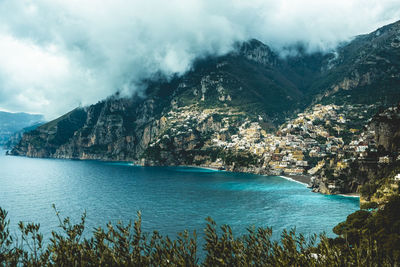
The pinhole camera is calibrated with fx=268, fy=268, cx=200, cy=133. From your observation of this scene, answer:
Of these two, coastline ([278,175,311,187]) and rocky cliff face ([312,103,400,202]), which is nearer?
rocky cliff face ([312,103,400,202])

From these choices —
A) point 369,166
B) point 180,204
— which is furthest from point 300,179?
point 180,204

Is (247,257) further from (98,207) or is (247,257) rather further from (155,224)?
(98,207)

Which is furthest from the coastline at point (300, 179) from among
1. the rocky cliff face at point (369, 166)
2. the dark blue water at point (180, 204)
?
the rocky cliff face at point (369, 166)

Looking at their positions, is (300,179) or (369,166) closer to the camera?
(369,166)

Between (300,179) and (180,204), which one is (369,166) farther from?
(180,204)

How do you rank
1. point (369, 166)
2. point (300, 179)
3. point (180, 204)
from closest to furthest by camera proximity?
point (180, 204) < point (369, 166) < point (300, 179)

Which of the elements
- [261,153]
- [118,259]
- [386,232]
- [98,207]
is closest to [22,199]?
[98,207]

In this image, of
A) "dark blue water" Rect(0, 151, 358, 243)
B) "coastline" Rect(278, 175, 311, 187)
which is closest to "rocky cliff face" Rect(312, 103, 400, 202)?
"dark blue water" Rect(0, 151, 358, 243)

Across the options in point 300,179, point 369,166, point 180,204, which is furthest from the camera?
point 300,179

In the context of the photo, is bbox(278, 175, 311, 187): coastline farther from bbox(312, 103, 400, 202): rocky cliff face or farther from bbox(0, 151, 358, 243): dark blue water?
bbox(312, 103, 400, 202): rocky cliff face

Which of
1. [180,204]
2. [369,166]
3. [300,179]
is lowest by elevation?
[180,204]

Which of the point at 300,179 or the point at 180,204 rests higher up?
the point at 300,179
